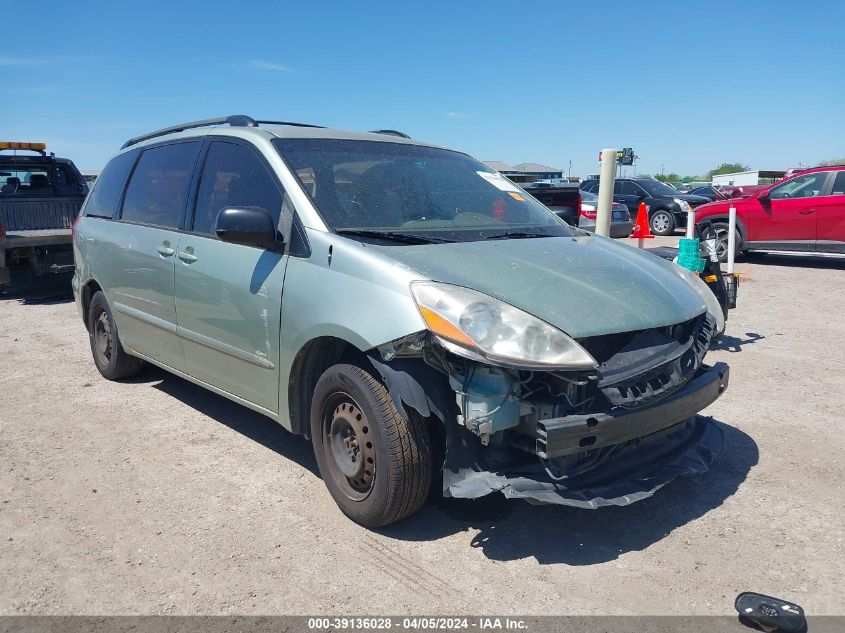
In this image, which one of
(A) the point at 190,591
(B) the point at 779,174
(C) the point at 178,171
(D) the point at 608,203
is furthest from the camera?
(B) the point at 779,174

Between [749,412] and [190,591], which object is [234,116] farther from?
[749,412]

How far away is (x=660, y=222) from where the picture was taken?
1902cm

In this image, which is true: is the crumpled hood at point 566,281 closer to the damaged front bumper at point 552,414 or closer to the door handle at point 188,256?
the damaged front bumper at point 552,414

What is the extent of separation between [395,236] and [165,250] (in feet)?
5.86

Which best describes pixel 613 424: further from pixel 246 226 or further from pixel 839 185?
pixel 839 185

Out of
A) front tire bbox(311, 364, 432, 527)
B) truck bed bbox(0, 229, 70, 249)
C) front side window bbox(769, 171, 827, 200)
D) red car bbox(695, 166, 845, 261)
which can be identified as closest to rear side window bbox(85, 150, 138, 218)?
front tire bbox(311, 364, 432, 527)

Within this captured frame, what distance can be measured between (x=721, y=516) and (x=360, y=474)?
1.76 metres

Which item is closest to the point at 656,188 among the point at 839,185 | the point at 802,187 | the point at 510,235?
the point at 802,187

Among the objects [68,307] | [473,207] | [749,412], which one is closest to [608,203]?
[749,412]

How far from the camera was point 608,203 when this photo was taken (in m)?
7.94

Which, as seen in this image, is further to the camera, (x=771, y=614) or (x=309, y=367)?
(x=309, y=367)

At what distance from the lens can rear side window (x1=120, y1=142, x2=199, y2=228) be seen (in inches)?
179

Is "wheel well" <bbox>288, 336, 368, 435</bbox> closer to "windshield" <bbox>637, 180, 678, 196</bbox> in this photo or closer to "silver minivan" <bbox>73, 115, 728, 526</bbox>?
"silver minivan" <bbox>73, 115, 728, 526</bbox>

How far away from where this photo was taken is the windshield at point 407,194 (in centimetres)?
368
